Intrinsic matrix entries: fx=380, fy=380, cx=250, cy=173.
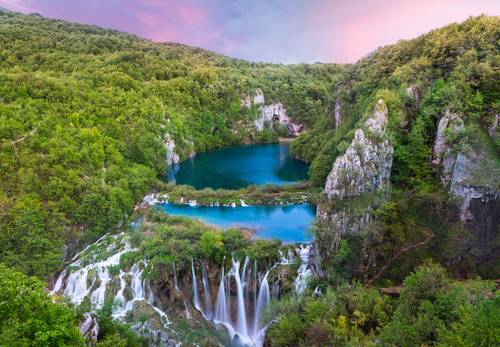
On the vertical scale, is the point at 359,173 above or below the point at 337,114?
below

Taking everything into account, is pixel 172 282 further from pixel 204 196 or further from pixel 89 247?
pixel 204 196

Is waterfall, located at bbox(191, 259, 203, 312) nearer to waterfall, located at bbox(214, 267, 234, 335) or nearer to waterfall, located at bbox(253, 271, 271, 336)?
waterfall, located at bbox(214, 267, 234, 335)

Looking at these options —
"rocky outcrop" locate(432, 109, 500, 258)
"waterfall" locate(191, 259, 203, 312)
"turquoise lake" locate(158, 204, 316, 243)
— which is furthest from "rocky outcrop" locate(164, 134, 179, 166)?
"rocky outcrop" locate(432, 109, 500, 258)

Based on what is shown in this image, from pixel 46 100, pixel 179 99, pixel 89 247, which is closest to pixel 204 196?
pixel 89 247

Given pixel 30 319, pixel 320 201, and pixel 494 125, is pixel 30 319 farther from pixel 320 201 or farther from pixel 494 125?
pixel 494 125

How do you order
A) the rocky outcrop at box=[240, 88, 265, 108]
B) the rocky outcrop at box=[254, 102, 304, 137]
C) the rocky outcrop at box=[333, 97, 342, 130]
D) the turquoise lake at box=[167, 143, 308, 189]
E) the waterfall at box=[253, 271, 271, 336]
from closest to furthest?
the waterfall at box=[253, 271, 271, 336] → the turquoise lake at box=[167, 143, 308, 189] → the rocky outcrop at box=[333, 97, 342, 130] → the rocky outcrop at box=[240, 88, 265, 108] → the rocky outcrop at box=[254, 102, 304, 137]

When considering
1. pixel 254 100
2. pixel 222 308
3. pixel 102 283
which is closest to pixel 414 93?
pixel 222 308

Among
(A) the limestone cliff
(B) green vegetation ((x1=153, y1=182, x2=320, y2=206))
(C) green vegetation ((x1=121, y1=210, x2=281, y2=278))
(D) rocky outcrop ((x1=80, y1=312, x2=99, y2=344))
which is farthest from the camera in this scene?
(B) green vegetation ((x1=153, y1=182, x2=320, y2=206))

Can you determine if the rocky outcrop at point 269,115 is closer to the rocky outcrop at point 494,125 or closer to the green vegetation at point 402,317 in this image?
the rocky outcrop at point 494,125
